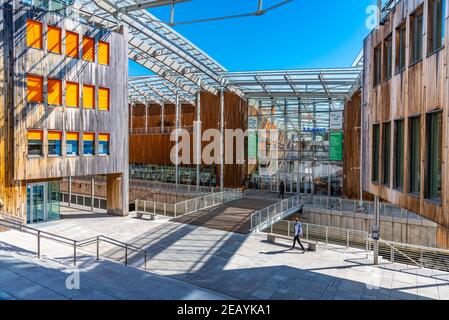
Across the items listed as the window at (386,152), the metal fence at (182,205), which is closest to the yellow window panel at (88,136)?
the metal fence at (182,205)

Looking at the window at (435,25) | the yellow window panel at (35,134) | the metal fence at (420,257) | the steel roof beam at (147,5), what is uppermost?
the steel roof beam at (147,5)

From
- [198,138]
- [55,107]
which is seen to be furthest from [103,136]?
[198,138]

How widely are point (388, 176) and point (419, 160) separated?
8.47 feet

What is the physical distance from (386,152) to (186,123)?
2751 cm

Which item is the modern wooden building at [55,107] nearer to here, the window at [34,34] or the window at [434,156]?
the window at [34,34]

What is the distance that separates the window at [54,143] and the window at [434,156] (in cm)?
1470

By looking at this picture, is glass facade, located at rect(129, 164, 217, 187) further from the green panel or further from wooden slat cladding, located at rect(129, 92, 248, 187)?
the green panel

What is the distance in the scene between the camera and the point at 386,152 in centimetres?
1116

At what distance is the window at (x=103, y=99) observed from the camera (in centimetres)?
1762

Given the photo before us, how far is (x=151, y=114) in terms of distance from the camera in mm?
41625

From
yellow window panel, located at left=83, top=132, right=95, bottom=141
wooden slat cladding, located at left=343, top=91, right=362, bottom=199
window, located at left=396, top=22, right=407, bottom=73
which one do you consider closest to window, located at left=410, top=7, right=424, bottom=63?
window, located at left=396, top=22, right=407, bottom=73

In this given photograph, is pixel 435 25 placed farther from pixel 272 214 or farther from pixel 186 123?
pixel 186 123

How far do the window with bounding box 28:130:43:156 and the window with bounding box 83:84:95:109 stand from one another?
9.07ft

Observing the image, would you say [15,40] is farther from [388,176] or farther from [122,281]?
[388,176]
